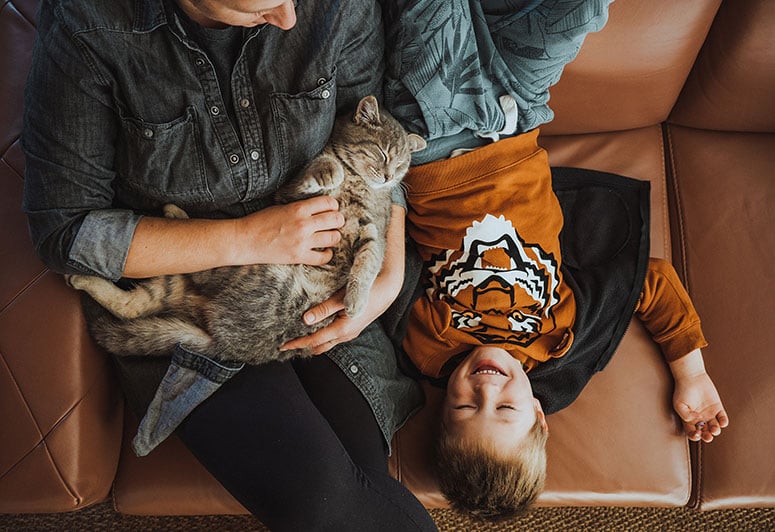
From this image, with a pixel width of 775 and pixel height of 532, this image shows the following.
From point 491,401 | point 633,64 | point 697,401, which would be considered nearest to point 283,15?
point 491,401

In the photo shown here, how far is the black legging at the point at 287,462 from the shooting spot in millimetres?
1178

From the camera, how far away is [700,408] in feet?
4.90

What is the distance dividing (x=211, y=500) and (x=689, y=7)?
166cm

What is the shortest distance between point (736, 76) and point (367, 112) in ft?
3.28

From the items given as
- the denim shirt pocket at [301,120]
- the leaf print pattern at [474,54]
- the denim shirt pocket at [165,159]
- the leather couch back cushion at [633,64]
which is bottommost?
the denim shirt pocket at [165,159]

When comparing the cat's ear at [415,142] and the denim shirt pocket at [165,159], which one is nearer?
the denim shirt pocket at [165,159]

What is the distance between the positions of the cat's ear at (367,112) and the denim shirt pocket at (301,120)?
6cm

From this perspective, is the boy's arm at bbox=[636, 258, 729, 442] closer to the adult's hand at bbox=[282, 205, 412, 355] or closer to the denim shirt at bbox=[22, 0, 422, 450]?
the adult's hand at bbox=[282, 205, 412, 355]

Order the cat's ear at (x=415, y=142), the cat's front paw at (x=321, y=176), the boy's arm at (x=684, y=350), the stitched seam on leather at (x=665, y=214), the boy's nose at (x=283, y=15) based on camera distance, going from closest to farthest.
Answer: the boy's nose at (x=283, y=15)
the cat's front paw at (x=321, y=176)
the cat's ear at (x=415, y=142)
the boy's arm at (x=684, y=350)
the stitched seam on leather at (x=665, y=214)

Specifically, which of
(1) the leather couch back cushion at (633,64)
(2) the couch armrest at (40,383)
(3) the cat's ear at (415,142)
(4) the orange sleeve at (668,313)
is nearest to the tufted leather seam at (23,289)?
(2) the couch armrest at (40,383)

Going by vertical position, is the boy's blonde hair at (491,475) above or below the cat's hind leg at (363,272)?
below

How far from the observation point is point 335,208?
1.32 metres

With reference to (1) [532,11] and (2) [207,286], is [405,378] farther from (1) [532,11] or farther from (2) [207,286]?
(1) [532,11]

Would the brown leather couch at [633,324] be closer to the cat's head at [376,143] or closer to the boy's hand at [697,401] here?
the boy's hand at [697,401]
